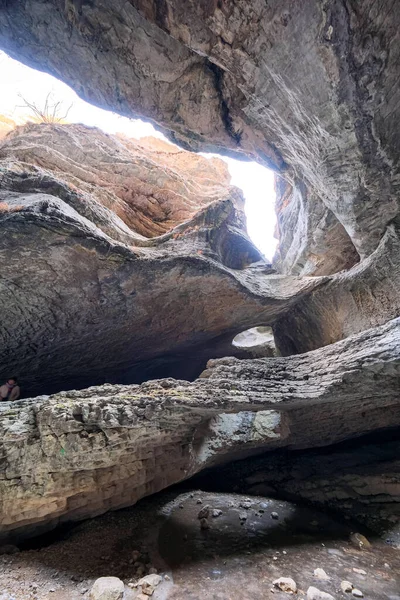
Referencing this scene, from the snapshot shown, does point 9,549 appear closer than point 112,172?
Yes

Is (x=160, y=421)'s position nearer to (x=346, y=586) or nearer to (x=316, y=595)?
(x=316, y=595)

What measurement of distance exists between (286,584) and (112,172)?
1312 centimetres

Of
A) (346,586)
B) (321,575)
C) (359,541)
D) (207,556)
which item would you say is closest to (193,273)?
(207,556)

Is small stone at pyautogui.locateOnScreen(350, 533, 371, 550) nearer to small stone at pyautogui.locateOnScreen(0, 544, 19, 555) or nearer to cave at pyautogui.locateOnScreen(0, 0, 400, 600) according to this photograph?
cave at pyautogui.locateOnScreen(0, 0, 400, 600)

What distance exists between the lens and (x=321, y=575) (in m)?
4.37

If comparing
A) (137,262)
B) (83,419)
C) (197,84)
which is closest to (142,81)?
(197,84)

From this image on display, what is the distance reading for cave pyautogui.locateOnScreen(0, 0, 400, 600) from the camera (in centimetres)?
473

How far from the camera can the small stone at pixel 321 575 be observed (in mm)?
4323

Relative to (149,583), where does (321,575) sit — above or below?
above

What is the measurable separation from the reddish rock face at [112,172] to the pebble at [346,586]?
10033 mm

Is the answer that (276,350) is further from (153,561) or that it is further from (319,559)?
(153,561)

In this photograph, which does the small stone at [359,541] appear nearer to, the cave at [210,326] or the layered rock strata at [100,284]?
the cave at [210,326]

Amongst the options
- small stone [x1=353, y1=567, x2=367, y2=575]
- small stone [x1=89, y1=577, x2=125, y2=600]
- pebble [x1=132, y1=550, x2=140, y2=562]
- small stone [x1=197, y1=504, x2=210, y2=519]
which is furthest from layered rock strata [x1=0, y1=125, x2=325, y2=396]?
small stone [x1=353, y1=567, x2=367, y2=575]

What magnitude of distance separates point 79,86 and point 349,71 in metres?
6.43
